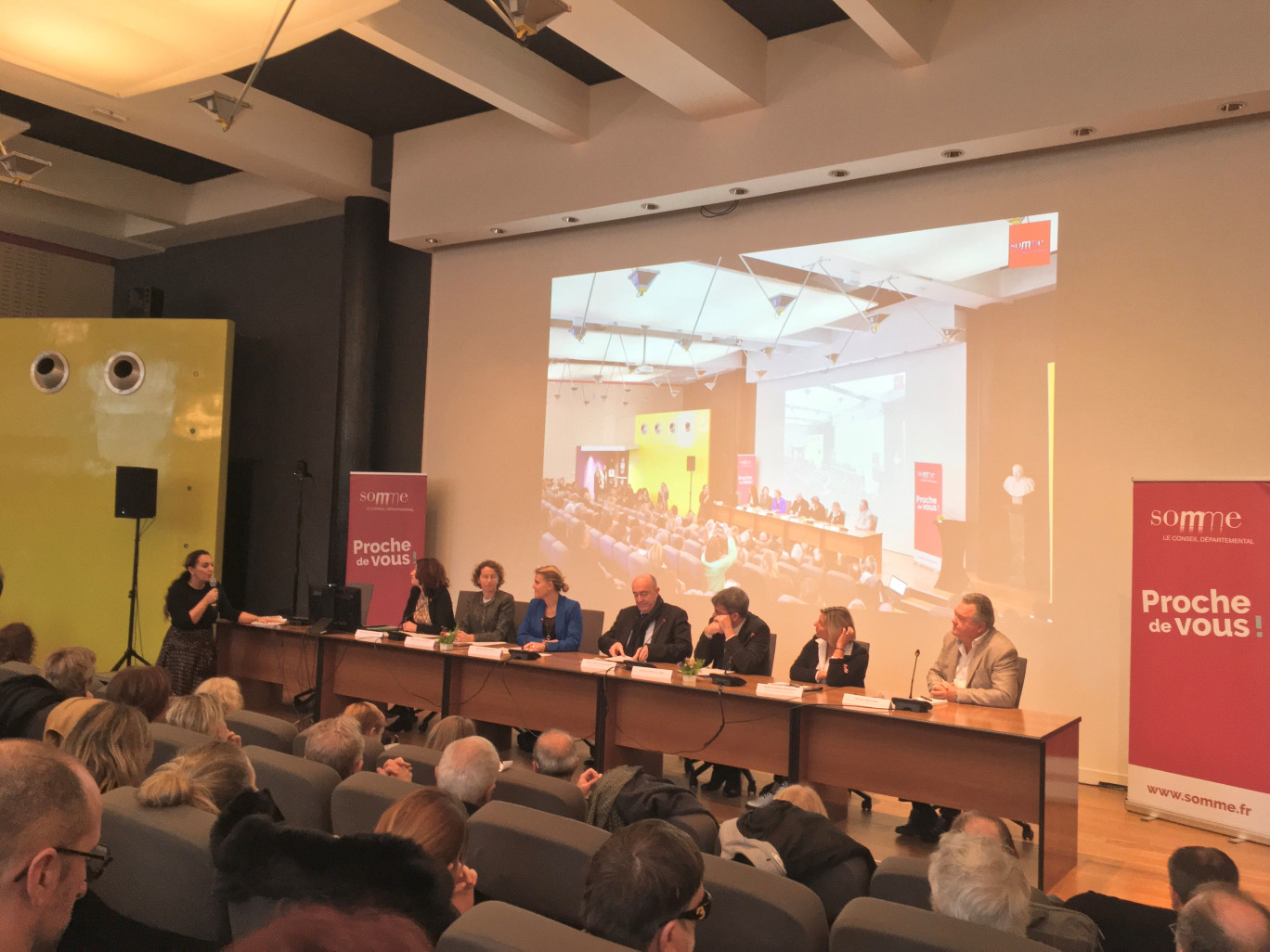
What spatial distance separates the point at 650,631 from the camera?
221 inches

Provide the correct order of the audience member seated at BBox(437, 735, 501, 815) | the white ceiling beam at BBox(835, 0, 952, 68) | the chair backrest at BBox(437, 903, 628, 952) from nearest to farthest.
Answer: the chair backrest at BBox(437, 903, 628, 952) → the audience member seated at BBox(437, 735, 501, 815) → the white ceiling beam at BBox(835, 0, 952, 68)

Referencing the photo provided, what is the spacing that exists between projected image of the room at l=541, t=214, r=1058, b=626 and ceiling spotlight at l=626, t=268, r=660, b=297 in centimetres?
1

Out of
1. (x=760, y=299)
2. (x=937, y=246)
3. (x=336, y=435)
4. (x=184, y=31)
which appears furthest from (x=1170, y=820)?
(x=336, y=435)

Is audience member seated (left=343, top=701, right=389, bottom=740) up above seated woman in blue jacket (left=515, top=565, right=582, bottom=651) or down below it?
below

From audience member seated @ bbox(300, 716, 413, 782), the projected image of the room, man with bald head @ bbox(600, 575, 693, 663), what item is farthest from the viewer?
the projected image of the room

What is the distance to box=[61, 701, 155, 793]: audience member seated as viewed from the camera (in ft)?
8.16

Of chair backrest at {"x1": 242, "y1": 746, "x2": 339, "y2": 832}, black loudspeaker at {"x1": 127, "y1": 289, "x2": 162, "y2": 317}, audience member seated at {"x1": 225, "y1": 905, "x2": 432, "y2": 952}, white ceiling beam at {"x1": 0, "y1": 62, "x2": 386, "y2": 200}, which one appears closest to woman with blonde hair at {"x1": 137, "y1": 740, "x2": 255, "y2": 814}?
chair backrest at {"x1": 242, "y1": 746, "x2": 339, "y2": 832}

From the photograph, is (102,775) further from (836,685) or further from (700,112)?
(700,112)

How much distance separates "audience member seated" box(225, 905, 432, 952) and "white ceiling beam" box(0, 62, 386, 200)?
6996 millimetres

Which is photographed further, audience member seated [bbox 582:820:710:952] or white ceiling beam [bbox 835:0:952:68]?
white ceiling beam [bbox 835:0:952:68]

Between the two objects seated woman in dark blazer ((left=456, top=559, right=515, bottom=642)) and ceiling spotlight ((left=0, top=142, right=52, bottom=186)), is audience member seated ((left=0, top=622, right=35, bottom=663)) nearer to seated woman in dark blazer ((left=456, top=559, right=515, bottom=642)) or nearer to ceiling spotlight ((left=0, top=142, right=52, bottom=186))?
seated woman in dark blazer ((left=456, top=559, right=515, bottom=642))

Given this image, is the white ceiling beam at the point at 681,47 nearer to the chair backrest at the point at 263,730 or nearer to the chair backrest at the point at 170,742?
the chair backrest at the point at 263,730

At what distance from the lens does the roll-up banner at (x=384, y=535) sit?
7.76m

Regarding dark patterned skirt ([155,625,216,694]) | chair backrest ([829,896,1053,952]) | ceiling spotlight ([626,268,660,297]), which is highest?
ceiling spotlight ([626,268,660,297])
